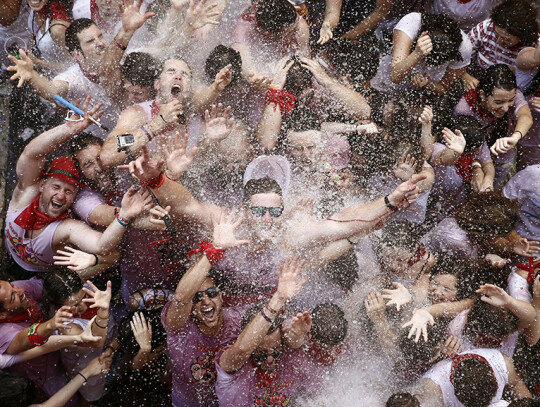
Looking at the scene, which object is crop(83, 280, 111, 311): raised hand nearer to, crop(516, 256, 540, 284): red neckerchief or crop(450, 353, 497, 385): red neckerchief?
crop(450, 353, 497, 385): red neckerchief

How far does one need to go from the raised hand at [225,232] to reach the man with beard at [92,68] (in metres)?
1.50

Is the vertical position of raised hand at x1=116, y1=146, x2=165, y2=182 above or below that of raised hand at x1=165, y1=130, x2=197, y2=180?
above

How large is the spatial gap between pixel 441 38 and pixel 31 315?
12.8 ft

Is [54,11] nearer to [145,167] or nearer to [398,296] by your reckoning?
[145,167]

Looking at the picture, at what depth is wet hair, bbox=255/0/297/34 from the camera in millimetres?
4582

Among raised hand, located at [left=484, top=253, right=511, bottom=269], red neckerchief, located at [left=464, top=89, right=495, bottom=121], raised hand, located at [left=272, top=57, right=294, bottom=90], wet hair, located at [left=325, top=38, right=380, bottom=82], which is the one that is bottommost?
raised hand, located at [left=484, top=253, right=511, bottom=269]

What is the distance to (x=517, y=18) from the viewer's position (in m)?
4.71

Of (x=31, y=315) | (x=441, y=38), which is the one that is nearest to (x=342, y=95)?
(x=441, y=38)

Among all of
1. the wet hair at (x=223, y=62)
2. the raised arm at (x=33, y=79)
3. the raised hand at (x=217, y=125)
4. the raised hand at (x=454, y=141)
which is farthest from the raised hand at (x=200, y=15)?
the raised hand at (x=454, y=141)

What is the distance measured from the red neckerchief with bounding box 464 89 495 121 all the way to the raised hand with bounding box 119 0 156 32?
9.06 feet

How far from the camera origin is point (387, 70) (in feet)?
16.6

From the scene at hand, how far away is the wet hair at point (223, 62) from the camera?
14.6ft

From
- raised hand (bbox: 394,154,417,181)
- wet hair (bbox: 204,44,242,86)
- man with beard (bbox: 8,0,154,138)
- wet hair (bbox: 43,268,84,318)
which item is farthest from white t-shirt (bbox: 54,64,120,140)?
raised hand (bbox: 394,154,417,181)

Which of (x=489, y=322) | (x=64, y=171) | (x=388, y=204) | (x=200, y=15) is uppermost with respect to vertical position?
(x=200, y=15)
